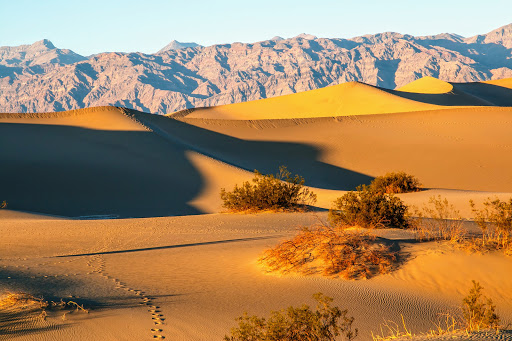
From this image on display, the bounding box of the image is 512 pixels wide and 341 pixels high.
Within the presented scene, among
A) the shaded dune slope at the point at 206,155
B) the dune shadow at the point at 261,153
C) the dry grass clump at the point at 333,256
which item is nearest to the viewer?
the dry grass clump at the point at 333,256

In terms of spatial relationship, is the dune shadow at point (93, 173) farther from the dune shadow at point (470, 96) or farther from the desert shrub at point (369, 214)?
the dune shadow at point (470, 96)

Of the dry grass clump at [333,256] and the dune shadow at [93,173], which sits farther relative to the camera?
the dune shadow at [93,173]

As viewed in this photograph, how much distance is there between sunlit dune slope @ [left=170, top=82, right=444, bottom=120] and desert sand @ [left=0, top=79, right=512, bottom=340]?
1014 inches

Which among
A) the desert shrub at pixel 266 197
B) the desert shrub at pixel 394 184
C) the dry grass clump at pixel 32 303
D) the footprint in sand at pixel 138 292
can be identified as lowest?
the desert shrub at pixel 394 184

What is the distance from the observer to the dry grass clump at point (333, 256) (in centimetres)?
864

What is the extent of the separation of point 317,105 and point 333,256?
69.4 m

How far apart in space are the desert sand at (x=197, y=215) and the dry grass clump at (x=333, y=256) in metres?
0.32

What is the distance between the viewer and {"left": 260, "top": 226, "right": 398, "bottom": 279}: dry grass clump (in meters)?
8.64

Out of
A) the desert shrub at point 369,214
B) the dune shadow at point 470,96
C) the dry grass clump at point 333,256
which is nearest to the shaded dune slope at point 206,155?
the desert shrub at point 369,214

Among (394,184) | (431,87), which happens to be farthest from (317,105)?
(394,184)

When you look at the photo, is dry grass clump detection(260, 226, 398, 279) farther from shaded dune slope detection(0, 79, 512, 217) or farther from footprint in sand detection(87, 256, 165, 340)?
shaded dune slope detection(0, 79, 512, 217)

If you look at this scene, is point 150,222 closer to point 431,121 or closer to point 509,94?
point 431,121

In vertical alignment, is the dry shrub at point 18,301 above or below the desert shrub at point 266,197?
above

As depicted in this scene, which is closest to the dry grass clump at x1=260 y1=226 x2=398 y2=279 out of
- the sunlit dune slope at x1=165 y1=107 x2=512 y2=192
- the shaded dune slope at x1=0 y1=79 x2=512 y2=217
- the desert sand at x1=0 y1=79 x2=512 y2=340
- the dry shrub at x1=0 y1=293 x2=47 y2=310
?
the desert sand at x1=0 y1=79 x2=512 y2=340
